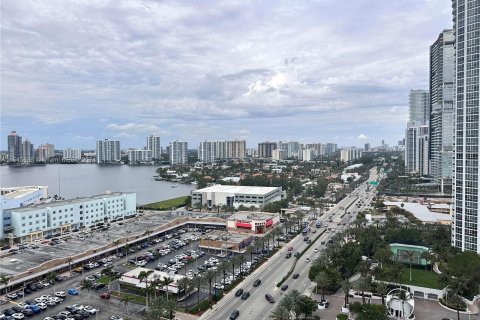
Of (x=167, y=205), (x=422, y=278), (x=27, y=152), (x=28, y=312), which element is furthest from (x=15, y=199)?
(x=27, y=152)

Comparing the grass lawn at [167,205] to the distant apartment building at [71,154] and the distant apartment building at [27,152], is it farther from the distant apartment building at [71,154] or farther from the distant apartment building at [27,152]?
the distant apartment building at [71,154]

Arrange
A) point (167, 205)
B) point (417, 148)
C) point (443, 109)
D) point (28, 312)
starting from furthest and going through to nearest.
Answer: point (417, 148) < point (443, 109) < point (167, 205) < point (28, 312)

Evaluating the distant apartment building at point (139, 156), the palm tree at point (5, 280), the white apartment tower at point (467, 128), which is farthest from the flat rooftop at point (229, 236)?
the distant apartment building at point (139, 156)

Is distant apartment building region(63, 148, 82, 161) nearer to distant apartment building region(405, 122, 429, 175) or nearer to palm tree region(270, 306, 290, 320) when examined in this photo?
distant apartment building region(405, 122, 429, 175)

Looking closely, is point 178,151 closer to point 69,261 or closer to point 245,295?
point 69,261

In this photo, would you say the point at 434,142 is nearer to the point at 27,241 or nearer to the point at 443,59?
the point at 443,59

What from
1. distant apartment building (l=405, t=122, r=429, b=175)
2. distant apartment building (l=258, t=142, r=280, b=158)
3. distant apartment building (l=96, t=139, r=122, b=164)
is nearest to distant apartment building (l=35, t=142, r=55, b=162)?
distant apartment building (l=96, t=139, r=122, b=164)
